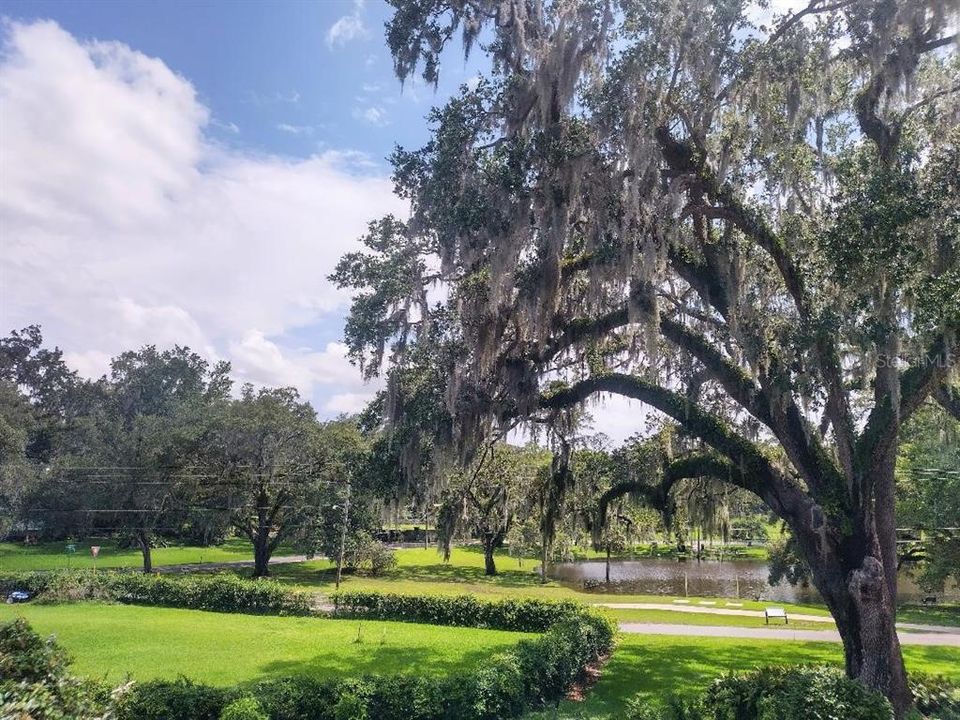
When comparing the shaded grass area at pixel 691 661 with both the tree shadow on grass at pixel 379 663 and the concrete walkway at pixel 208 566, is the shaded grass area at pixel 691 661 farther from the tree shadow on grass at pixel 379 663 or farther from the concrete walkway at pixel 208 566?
the concrete walkway at pixel 208 566

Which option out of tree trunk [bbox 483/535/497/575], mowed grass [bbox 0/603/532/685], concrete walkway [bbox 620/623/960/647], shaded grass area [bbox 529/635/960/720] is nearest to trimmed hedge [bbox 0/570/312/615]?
mowed grass [bbox 0/603/532/685]

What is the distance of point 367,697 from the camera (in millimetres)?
7855

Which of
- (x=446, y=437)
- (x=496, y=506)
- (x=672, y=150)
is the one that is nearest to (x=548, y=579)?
(x=496, y=506)

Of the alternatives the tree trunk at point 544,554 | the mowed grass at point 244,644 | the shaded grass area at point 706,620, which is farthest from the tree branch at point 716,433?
the shaded grass area at point 706,620

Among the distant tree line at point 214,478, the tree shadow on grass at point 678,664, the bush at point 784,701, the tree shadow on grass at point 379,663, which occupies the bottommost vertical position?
the tree shadow on grass at point 379,663

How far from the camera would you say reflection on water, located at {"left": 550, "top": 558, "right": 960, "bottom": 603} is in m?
30.9

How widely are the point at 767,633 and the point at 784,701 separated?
12.4 m

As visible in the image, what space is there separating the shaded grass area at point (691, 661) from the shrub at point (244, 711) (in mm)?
5205

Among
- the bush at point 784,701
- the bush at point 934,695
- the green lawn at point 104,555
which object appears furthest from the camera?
the green lawn at point 104,555

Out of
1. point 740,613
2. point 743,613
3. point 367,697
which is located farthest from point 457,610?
point 367,697

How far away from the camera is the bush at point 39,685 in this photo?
5105 millimetres

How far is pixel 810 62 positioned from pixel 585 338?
557 cm

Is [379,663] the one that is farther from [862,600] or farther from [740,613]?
[740,613]

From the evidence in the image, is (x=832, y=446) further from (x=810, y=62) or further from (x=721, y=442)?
(x=810, y=62)
